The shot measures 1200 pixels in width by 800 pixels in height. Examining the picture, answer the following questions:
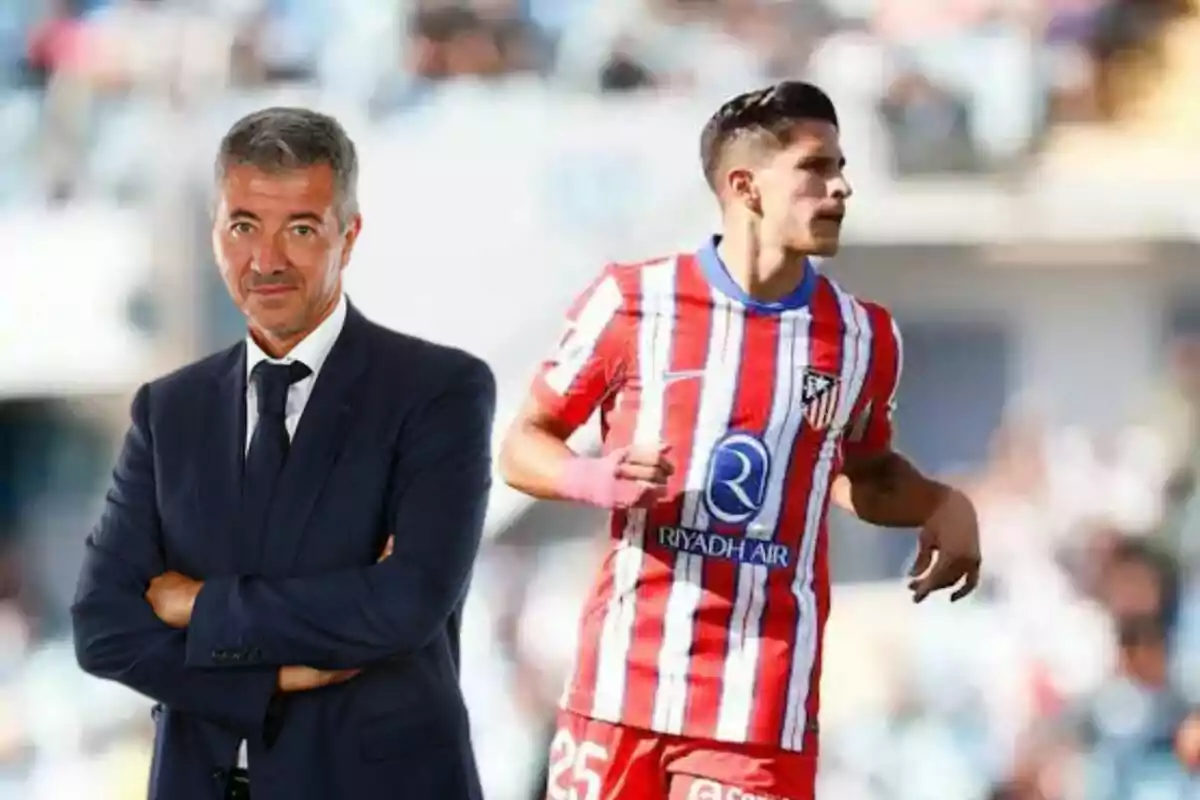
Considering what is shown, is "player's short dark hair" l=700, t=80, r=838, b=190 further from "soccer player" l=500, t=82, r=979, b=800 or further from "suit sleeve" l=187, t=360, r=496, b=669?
"suit sleeve" l=187, t=360, r=496, b=669

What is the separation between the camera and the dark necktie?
7.46 feet

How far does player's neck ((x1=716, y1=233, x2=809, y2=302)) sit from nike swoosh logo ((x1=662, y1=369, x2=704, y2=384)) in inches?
3.9

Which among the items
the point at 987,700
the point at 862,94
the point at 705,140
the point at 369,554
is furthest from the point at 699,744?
the point at 862,94

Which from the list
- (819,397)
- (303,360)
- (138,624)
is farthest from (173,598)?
(819,397)

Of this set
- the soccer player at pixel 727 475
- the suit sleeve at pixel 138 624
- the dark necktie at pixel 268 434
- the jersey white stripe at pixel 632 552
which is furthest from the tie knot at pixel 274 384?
the jersey white stripe at pixel 632 552

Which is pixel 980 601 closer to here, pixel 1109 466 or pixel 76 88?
pixel 1109 466

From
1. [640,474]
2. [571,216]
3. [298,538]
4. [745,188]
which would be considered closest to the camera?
[640,474]

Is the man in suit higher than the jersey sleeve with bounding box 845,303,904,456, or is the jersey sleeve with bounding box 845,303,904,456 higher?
the jersey sleeve with bounding box 845,303,904,456

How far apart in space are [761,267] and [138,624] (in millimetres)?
688

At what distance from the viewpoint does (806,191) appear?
7.60ft

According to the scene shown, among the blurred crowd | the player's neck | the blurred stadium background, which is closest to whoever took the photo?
the player's neck

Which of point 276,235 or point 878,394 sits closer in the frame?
point 276,235

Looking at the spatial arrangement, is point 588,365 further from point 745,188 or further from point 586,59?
point 586,59

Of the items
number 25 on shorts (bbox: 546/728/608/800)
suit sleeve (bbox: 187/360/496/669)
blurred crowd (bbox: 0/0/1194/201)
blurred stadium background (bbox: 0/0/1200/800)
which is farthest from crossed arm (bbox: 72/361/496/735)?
blurred crowd (bbox: 0/0/1194/201)
